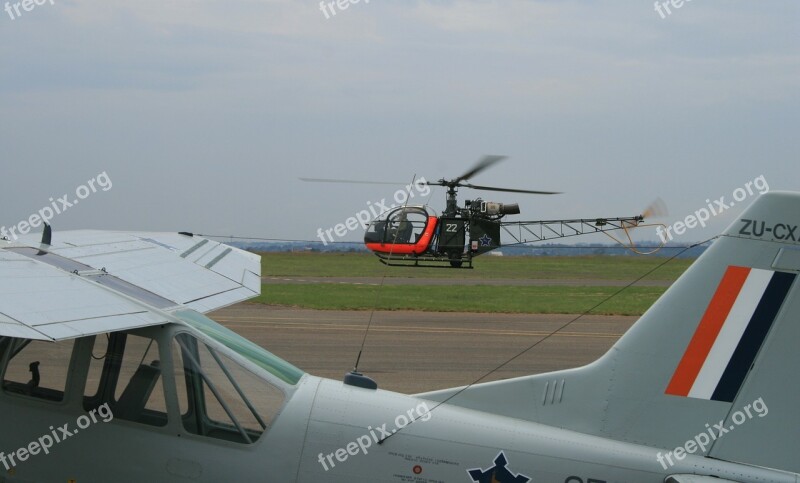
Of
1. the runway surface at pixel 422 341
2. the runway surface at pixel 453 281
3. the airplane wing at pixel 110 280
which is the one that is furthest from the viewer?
the runway surface at pixel 453 281

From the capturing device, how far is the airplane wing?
536cm

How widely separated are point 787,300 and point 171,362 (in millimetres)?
4351

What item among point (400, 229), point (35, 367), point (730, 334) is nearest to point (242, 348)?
point (35, 367)

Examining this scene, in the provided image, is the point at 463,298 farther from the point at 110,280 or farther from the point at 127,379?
the point at 127,379

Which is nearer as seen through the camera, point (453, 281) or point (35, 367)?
point (35, 367)

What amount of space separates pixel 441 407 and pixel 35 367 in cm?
290

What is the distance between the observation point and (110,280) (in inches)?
274

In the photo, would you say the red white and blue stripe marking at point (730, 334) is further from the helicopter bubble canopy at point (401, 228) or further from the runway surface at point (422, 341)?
the helicopter bubble canopy at point (401, 228)

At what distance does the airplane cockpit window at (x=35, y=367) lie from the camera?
19.9ft

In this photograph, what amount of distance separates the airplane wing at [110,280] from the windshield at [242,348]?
0.22 metres

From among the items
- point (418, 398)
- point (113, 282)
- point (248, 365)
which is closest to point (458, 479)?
point (418, 398)

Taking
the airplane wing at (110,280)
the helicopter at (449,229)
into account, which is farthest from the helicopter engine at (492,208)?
the airplane wing at (110,280)

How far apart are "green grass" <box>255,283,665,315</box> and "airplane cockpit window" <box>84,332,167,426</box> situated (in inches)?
857

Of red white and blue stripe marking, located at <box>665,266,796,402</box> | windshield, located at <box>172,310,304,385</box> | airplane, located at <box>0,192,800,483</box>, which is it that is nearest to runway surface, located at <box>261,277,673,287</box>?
windshield, located at <box>172,310,304,385</box>
